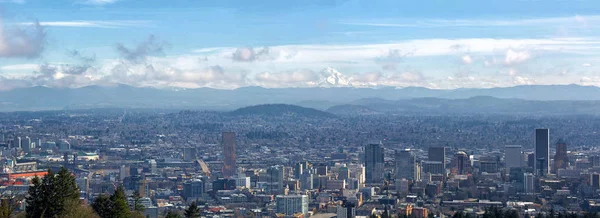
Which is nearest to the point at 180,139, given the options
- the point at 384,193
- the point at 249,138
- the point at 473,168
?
the point at 249,138

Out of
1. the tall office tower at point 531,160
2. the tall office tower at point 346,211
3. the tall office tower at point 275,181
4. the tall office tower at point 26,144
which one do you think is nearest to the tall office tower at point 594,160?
the tall office tower at point 531,160

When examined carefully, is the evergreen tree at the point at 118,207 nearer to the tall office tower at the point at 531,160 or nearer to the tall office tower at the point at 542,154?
the tall office tower at the point at 542,154

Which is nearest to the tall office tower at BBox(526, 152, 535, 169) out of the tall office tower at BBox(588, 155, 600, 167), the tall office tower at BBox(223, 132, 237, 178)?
the tall office tower at BBox(588, 155, 600, 167)

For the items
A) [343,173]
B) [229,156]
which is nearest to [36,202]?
[343,173]

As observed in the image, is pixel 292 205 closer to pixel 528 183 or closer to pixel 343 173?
pixel 528 183

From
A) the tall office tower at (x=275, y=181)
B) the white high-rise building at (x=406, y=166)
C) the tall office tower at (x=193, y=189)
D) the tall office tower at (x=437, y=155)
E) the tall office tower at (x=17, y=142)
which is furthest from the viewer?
the tall office tower at (x=17, y=142)

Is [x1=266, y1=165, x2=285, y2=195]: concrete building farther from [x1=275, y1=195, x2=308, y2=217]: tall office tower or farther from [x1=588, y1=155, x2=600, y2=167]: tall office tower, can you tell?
[x1=588, y1=155, x2=600, y2=167]: tall office tower

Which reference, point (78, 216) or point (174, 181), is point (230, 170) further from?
point (78, 216)
